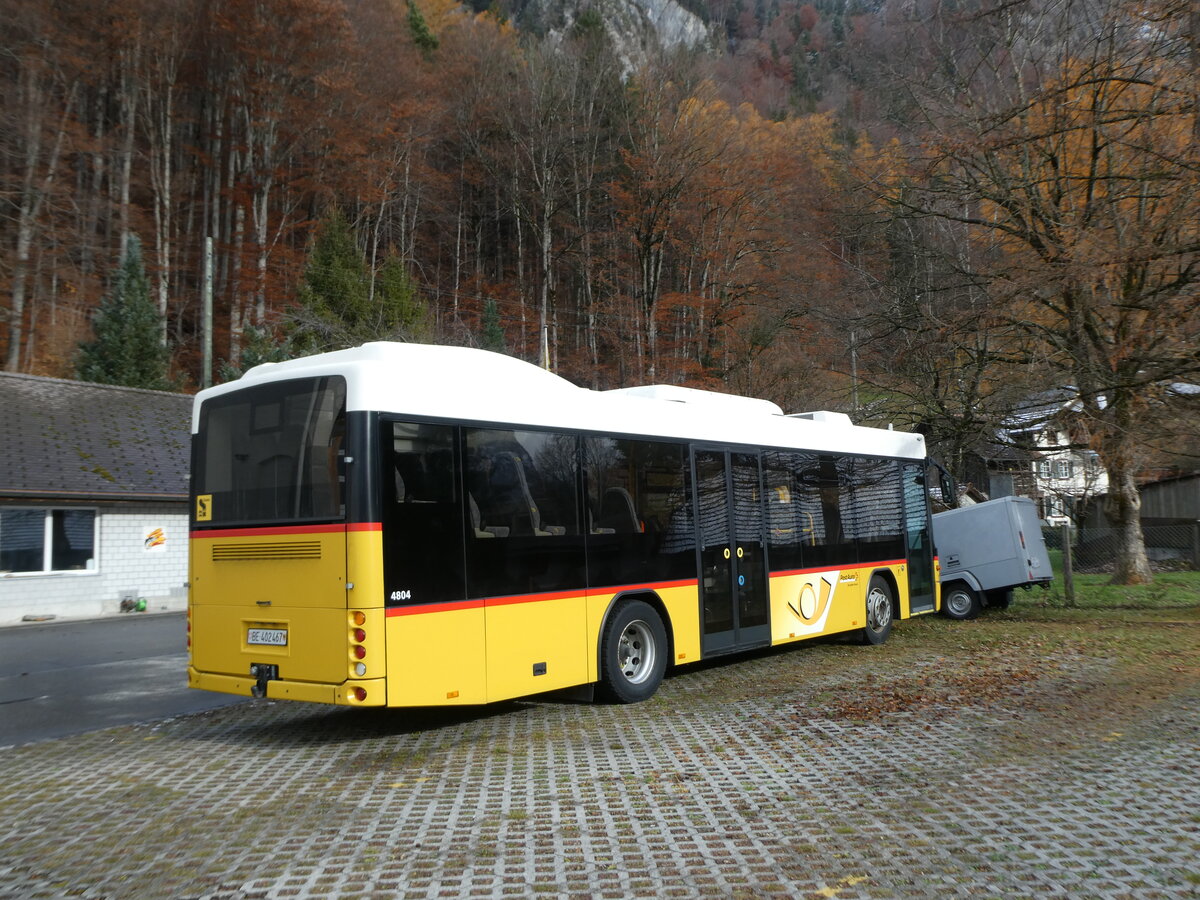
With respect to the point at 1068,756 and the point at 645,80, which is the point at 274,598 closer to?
the point at 1068,756

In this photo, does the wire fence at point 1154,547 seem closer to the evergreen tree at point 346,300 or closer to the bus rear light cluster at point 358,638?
the evergreen tree at point 346,300

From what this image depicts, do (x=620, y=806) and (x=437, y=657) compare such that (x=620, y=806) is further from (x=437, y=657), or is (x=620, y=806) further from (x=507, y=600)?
(x=507, y=600)

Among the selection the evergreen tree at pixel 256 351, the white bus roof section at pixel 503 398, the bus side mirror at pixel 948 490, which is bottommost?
the bus side mirror at pixel 948 490

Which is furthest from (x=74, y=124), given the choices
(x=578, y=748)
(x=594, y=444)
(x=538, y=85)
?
(x=578, y=748)

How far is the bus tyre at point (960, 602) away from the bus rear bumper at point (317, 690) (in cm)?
1283

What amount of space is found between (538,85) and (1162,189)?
30.1 metres

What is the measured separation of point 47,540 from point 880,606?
60.3ft

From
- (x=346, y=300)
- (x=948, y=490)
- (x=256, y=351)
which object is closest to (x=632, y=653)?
(x=948, y=490)

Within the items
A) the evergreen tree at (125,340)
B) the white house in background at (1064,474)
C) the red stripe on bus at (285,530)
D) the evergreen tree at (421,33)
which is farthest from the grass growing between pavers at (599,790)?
the evergreen tree at (421,33)

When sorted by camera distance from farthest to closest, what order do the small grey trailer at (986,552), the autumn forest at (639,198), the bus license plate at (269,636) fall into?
the small grey trailer at (986,552) → the autumn forest at (639,198) → the bus license plate at (269,636)

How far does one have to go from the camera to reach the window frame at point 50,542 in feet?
71.5

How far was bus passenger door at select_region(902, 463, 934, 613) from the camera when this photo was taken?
49.5 feet

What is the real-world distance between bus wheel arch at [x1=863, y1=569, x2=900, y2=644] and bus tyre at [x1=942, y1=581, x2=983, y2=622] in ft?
10.8

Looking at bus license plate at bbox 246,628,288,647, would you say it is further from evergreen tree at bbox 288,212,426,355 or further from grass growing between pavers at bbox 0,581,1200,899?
evergreen tree at bbox 288,212,426,355
